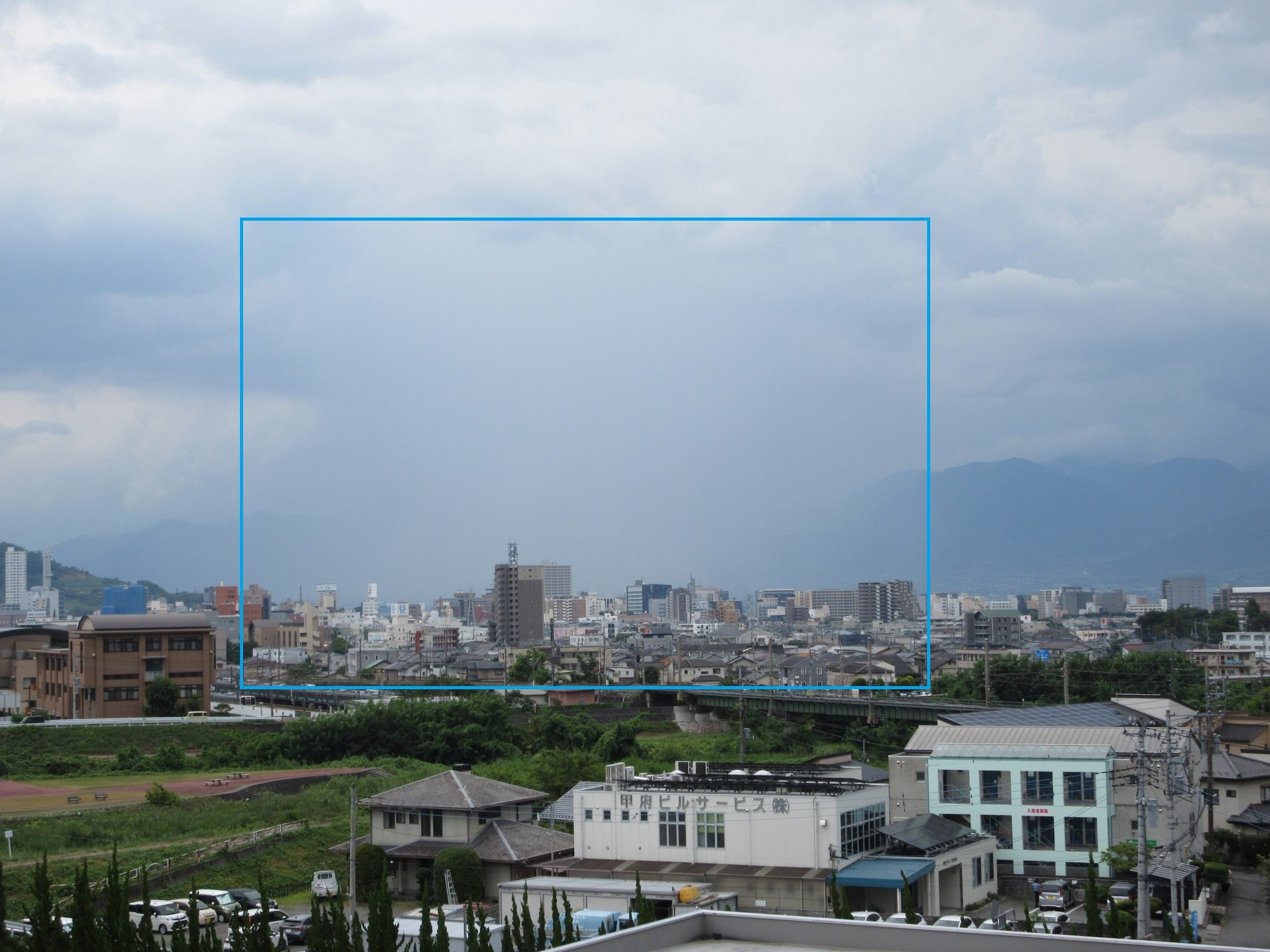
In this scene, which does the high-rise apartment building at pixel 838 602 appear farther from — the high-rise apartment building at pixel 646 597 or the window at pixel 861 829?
the window at pixel 861 829

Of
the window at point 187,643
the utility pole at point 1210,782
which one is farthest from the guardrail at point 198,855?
the window at point 187,643

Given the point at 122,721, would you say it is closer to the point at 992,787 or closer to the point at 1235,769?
the point at 992,787

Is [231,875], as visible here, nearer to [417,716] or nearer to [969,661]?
[417,716]

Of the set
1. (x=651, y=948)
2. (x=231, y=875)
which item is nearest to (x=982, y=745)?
(x=231, y=875)

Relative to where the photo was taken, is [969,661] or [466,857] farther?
[969,661]

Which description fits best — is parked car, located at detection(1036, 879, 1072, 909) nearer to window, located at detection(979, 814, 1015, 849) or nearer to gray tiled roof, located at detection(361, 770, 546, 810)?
window, located at detection(979, 814, 1015, 849)

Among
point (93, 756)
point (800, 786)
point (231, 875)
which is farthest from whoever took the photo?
point (93, 756)
